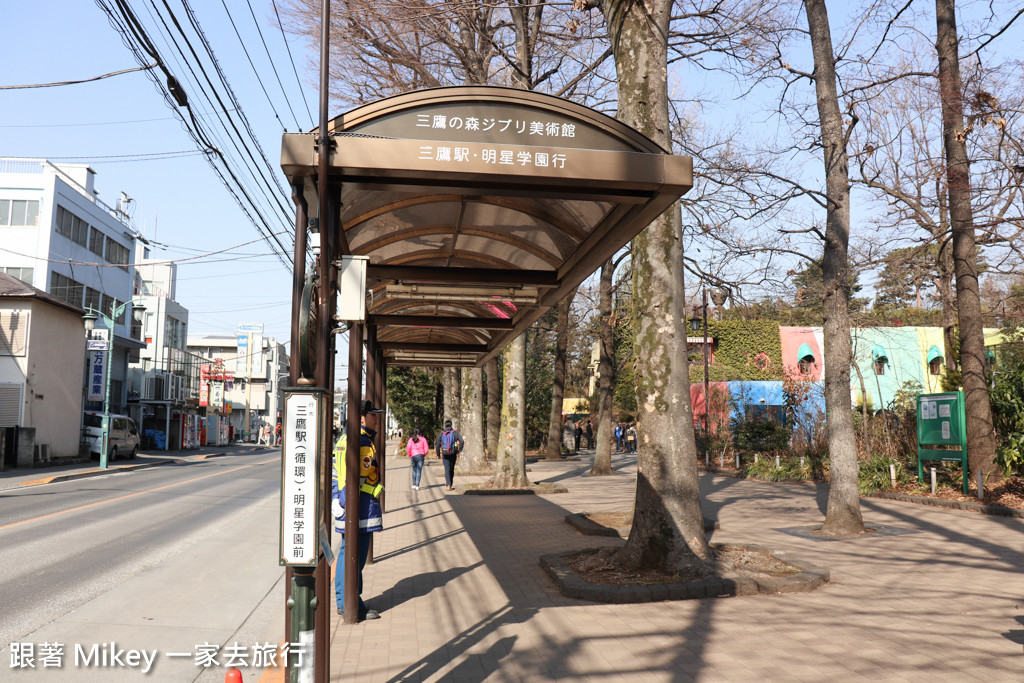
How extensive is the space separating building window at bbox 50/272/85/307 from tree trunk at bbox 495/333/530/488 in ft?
102

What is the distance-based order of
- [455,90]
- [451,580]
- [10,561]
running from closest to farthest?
[455,90], [451,580], [10,561]

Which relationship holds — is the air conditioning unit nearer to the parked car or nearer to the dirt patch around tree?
the parked car

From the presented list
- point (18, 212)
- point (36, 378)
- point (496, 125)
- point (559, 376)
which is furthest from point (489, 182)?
point (18, 212)

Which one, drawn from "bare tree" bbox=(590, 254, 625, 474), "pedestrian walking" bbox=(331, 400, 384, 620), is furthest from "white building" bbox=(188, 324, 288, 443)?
"pedestrian walking" bbox=(331, 400, 384, 620)

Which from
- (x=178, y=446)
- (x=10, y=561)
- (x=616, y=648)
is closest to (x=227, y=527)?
(x=10, y=561)

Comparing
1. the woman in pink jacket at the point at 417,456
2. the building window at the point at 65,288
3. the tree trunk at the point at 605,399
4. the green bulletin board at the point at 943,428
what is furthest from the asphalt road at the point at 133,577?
the building window at the point at 65,288

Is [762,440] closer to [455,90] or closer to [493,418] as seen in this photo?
[493,418]

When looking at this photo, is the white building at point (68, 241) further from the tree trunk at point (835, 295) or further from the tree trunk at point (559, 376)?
the tree trunk at point (835, 295)

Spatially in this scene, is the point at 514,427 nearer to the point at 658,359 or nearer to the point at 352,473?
the point at 658,359

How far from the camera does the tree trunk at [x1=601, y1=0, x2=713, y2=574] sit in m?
8.27

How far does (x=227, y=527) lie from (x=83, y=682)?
849cm

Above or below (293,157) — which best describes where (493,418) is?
below

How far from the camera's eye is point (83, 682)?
17.6 ft

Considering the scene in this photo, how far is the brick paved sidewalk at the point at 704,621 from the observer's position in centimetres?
536
